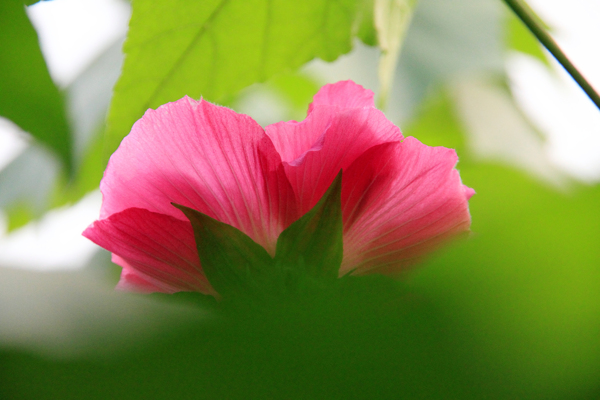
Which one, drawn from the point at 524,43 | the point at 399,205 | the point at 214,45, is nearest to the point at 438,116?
the point at 524,43

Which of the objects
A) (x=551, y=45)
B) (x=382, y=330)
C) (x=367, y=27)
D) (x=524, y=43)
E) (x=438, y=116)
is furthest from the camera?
(x=524, y=43)

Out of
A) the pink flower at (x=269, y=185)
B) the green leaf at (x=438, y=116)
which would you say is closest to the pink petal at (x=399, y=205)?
the pink flower at (x=269, y=185)

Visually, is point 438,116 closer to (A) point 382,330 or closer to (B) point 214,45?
(B) point 214,45

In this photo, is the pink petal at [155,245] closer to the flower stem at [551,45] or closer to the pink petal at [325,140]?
the pink petal at [325,140]

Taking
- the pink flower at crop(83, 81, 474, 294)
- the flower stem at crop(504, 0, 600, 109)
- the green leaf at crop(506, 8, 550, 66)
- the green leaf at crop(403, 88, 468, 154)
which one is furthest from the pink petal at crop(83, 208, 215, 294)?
the green leaf at crop(506, 8, 550, 66)

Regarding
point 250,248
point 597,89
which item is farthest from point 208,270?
point 597,89

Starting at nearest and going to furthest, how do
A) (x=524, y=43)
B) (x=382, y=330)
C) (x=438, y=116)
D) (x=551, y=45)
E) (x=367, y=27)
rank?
(x=382, y=330) → (x=551, y=45) → (x=367, y=27) → (x=438, y=116) → (x=524, y=43)

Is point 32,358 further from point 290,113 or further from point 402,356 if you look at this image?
point 290,113

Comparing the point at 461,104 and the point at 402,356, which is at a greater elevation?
the point at 461,104
